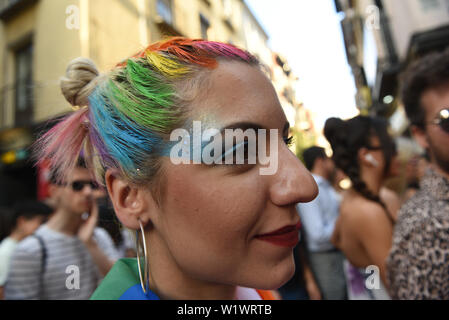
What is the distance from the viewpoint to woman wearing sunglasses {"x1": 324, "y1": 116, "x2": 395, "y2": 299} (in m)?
1.58

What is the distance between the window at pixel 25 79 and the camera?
128 cm

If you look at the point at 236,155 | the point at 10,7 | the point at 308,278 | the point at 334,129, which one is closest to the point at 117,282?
the point at 236,155

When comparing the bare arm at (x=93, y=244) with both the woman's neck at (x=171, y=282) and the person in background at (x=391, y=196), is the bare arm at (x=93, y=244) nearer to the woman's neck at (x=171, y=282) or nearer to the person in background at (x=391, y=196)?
the woman's neck at (x=171, y=282)

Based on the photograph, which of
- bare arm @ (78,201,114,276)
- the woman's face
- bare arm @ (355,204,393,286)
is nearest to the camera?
the woman's face

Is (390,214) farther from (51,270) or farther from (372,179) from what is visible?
(51,270)

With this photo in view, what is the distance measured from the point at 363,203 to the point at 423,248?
24.0 inches

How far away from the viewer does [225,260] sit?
0.72 meters

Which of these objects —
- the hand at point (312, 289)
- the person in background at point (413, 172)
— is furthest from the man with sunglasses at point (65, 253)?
the person in background at point (413, 172)

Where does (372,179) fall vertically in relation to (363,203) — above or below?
above

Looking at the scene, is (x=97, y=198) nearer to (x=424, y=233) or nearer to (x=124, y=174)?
Result: (x=124, y=174)

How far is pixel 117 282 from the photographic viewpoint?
2.92 feet

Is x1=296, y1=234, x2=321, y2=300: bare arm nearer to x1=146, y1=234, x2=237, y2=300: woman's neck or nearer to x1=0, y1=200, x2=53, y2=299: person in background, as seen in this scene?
x1=146, y1=234, x2=237, y2=300: woman's neck

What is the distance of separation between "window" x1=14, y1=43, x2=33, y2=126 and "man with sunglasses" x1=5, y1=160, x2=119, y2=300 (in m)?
0.39

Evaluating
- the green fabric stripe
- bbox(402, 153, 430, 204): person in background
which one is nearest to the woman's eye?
the green fabric stripe
